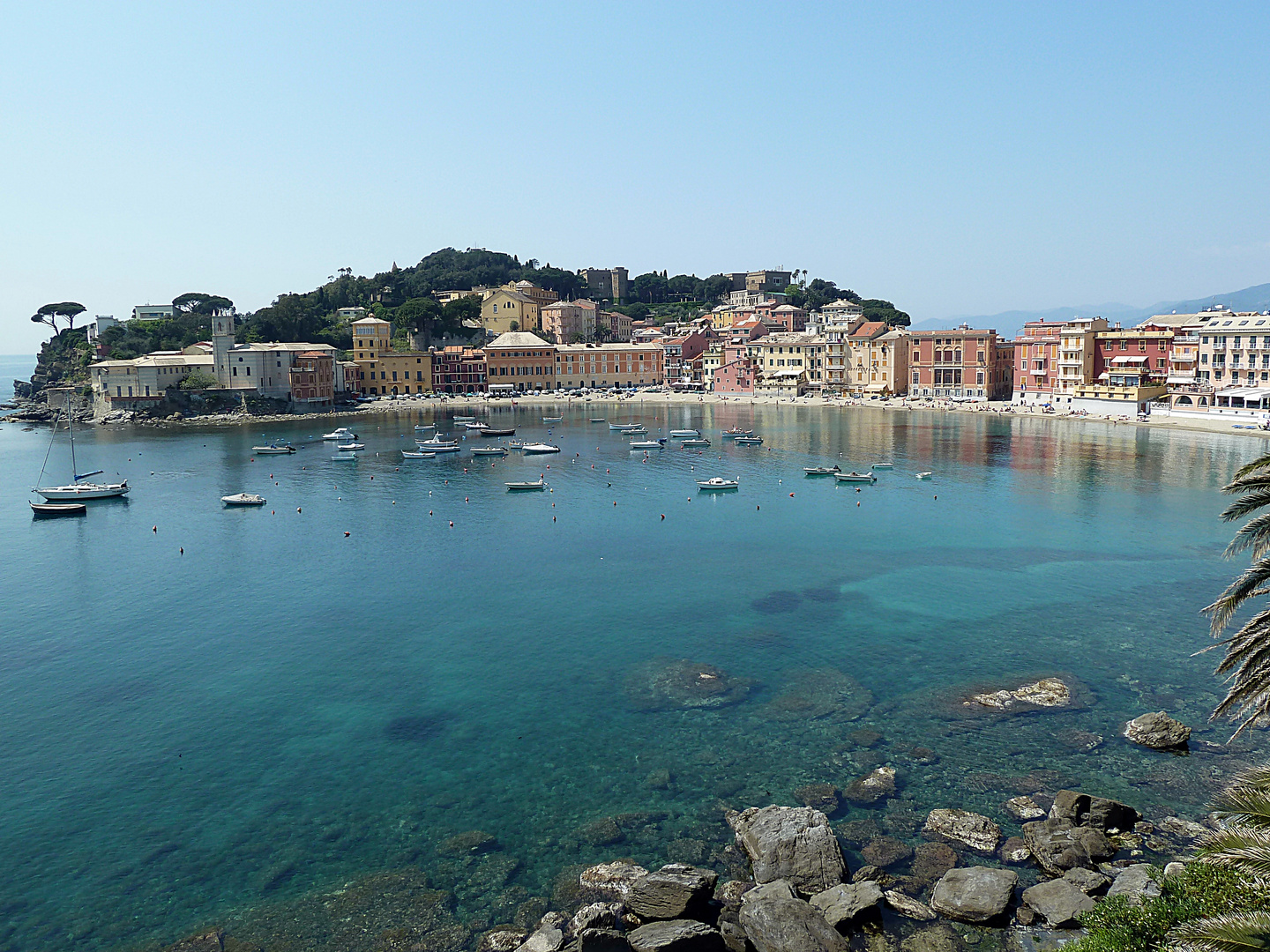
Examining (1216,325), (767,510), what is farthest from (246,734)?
→ (1216,325)

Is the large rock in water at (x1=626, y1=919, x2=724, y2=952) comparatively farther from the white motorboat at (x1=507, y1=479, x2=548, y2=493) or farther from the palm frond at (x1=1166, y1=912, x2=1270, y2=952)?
the white motorboat at (x1=507, y1=479, x2=548, y2=493)

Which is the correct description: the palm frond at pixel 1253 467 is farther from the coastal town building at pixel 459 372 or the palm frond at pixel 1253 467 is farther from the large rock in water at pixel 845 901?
the coastal town building at pixel 459 372

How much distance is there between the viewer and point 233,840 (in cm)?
1911

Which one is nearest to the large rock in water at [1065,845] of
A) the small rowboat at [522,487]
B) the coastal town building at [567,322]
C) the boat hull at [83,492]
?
the small rowboat at [522,487]

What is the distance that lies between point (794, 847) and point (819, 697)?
8.34 metres

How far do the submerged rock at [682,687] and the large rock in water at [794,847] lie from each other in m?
6.40

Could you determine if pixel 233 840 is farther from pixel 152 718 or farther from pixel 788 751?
pixel 788 751

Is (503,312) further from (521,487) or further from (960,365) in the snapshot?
(521,487)

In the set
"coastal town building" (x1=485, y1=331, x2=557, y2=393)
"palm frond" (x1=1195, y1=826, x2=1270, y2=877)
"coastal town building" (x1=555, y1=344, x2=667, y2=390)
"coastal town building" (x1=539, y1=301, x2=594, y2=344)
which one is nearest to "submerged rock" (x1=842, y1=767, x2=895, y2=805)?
"palm frond" (x1=1195, y1=826, x2=1270, y2=877)

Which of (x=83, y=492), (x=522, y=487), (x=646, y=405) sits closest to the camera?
(x=83, y=492)

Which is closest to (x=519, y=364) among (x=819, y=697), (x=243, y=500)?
(x=243, y=500)

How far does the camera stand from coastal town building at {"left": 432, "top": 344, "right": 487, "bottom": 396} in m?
139

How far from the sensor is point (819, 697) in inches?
1004

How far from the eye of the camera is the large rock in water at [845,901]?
15711 mm
